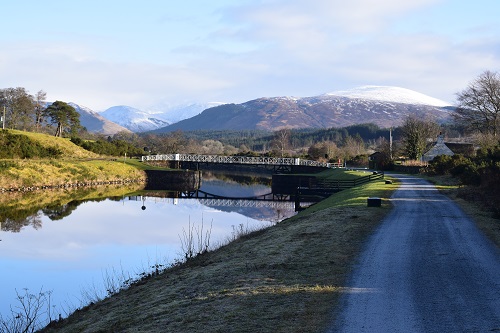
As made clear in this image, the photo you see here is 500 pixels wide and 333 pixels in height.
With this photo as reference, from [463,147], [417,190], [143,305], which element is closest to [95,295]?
[143,305]

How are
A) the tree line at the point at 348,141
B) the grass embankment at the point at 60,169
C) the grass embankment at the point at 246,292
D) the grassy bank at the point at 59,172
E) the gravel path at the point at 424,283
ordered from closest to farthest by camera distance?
the gravel path at the point at 424,283
the grass embankment at the point at 246,292
the grassy bank at the point at 59,172
the grass embankment at the point at 60,169
the tree line at the point at 348,141

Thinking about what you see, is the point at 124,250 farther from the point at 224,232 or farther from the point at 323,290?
the point at 323,290

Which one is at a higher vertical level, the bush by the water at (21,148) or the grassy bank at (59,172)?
the bush by the water at (21,148)

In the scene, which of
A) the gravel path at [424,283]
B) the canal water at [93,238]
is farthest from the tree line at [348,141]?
the gravel path at [424,283]

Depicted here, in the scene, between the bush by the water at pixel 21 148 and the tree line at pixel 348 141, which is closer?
the bush by the water at pixel 21 148

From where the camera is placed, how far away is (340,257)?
51.9 feet

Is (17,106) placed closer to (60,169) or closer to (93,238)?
(60,169)

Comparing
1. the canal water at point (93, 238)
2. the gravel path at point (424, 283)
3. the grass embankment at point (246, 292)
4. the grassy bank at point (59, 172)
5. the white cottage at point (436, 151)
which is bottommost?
the canal water at point (93, 238)

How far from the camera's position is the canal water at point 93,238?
20391 mm

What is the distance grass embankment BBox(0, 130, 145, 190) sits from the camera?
60.2 metres

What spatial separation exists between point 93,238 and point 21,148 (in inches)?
1890

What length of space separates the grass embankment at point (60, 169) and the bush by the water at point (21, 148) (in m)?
0.73

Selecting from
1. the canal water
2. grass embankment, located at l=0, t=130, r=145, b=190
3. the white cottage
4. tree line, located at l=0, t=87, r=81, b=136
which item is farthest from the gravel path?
tree line, located at l=0, t=87, r=81, b=136

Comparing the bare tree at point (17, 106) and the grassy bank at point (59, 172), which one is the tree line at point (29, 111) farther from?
the grassy bank at point (59, 172)
